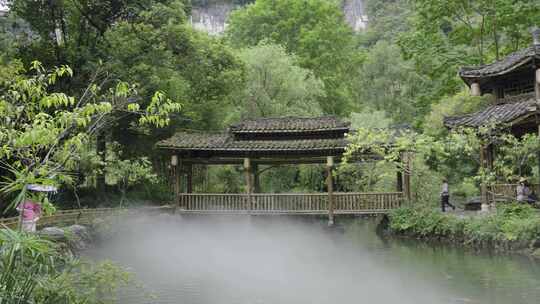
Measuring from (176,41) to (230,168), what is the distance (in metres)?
6.87

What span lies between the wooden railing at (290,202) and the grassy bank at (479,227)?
0.74 meters

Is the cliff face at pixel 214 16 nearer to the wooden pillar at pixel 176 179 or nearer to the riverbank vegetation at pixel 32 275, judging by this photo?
the wooden pillar at pixel 176 179

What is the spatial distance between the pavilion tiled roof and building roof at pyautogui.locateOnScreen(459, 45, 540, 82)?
4.75 meters

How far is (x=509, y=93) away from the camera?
672 inches

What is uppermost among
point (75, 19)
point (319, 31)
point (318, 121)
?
point (319, 31)

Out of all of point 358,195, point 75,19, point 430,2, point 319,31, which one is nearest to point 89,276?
point 358,195

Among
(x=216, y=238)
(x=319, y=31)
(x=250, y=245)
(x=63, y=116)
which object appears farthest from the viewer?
(x=319, y=31)

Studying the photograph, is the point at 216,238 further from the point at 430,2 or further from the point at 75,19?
the point at 430,2

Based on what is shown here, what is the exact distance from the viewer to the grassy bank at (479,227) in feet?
43.3

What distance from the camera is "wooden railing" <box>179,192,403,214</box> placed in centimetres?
1812

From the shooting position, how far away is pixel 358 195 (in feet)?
59.8

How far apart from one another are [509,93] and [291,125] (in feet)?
25.1

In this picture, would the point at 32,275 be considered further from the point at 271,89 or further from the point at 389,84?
the point at 389,84

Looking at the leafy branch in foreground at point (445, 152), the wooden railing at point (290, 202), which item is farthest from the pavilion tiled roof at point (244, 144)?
the wooden railing at point (290, 202)
